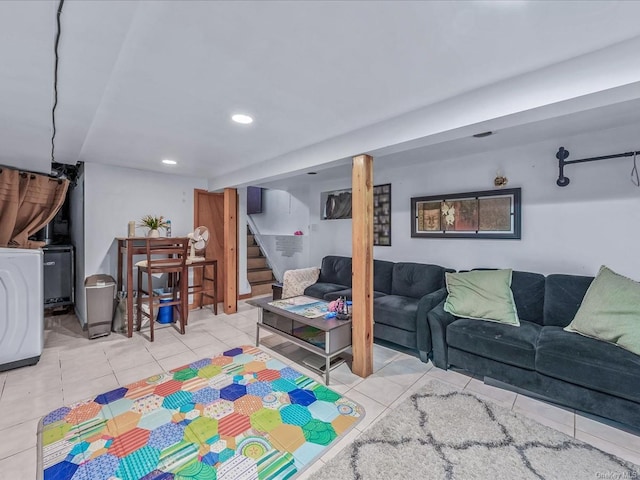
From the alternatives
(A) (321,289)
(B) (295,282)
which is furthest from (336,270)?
(B) (295,282)

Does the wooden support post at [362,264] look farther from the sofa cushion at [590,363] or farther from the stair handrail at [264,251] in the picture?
the stair handrail at [264,251]

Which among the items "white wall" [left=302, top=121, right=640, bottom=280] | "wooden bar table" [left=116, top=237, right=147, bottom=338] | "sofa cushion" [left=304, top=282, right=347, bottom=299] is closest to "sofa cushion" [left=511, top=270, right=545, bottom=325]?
"white wall" [left=302, top=121, right=640, bottom=280]

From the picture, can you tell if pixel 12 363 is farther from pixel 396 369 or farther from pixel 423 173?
pixel 423 173

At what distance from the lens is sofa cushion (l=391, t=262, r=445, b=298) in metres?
3.48

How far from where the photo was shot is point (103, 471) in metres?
1.59

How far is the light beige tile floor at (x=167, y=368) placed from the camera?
1.82 metres

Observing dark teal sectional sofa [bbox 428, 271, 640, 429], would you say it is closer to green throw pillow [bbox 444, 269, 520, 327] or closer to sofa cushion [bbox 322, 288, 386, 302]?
green throw pillow [bbox 444, 269, 520, 327]

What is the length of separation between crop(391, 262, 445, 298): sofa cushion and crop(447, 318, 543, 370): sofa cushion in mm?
776

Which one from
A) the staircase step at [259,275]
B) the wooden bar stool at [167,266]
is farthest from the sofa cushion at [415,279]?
the staircase step at [259,275]

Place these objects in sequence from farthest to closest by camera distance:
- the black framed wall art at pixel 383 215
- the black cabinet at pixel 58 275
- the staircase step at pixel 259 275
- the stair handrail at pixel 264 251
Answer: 1. the stair handrail at pixel 264 251
2. the staircase step at pixel 259 275
3. the black framed wall art at pixel 383 215
4. the black cabinet at pixel 58 275

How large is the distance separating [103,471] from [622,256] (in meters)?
4.05

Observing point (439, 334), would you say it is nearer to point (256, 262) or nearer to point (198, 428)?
point (198, 428)

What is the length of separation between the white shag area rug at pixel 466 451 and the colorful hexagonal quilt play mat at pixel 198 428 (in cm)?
22

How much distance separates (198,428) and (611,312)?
300 cm
